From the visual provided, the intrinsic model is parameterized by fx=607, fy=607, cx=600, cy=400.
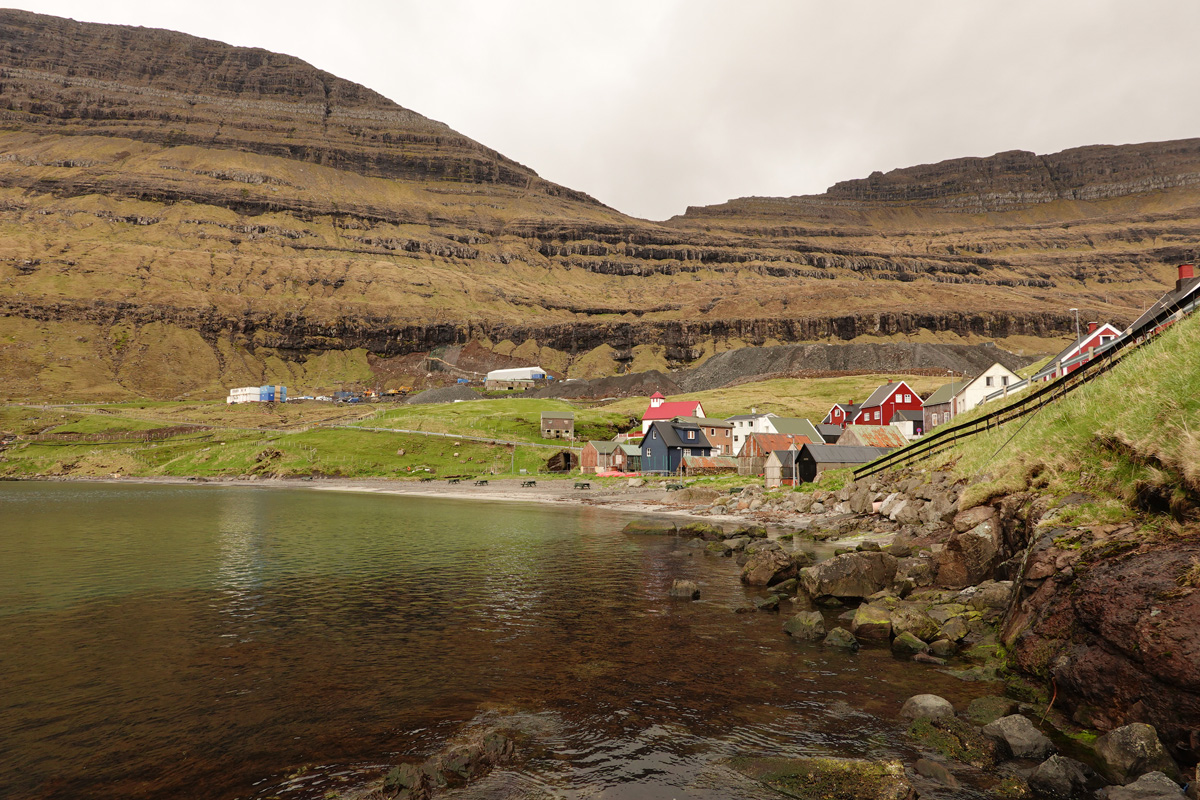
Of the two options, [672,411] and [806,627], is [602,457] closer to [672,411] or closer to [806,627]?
[672,411]

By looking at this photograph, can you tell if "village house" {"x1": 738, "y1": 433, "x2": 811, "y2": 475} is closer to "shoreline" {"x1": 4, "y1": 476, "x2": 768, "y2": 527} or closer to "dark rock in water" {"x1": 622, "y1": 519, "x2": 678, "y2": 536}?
"shoreline" {"x1": 4, "y1": 476, "x2": 768, "y2": 527}

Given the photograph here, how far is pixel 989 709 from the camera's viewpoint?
12.8 meters

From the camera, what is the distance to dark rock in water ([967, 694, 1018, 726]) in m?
12.6

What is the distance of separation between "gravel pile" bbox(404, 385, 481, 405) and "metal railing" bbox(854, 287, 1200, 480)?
140043 millimetres

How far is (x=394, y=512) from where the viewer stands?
65625 mm

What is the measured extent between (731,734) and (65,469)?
15571cm

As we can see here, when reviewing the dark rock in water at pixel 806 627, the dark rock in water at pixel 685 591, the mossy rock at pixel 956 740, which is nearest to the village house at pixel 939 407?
the dark rock in water at pixel 685 591

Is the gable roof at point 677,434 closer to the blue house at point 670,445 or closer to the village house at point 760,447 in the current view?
the blue house at point 670,445

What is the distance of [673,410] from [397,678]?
111 meters

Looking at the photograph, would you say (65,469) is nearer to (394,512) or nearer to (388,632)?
(394,512)

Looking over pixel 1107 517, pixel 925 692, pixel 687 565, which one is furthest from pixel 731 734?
pixel 687 565

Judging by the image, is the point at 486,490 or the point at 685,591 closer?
the point at 685,591

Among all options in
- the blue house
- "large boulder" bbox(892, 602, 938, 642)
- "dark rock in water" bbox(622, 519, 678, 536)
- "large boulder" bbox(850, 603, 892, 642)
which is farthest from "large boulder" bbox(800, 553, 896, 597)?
the blue house

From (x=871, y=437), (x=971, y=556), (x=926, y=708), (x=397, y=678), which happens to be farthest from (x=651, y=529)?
(x=871, y=437)
